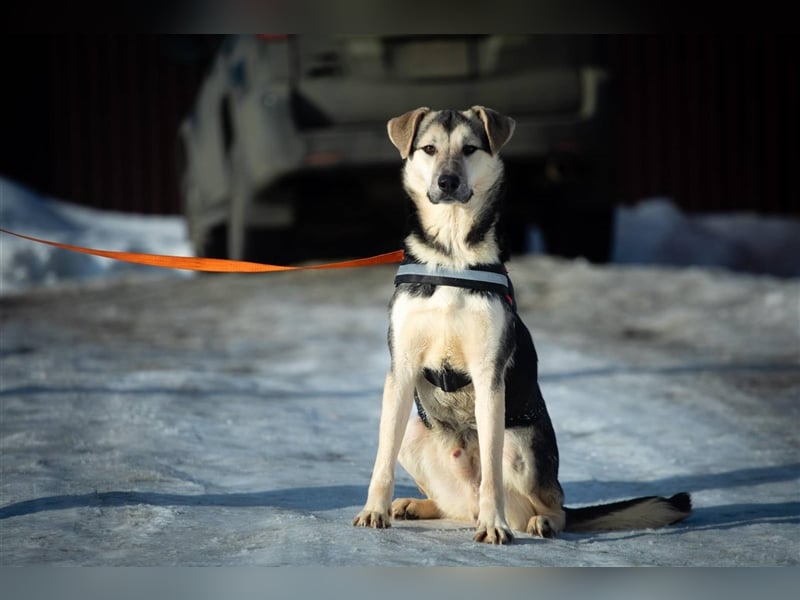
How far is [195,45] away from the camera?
7992 millimetres

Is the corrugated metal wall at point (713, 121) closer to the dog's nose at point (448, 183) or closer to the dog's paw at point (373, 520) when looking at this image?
the dog's nose at point (448, 183)

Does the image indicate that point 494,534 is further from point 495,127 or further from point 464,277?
point 495,127

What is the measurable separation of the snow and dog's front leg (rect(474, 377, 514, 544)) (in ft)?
0.31

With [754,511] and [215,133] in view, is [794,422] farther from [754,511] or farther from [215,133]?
[215,133]

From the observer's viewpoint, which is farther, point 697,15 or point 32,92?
point 32,92

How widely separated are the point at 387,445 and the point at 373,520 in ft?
0.76

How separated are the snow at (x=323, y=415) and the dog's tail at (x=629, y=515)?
0.06 meters

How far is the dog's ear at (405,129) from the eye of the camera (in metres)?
3.41

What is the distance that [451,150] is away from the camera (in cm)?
333

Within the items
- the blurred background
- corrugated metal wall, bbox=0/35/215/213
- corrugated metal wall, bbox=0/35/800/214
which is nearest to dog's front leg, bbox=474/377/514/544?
the blurred background

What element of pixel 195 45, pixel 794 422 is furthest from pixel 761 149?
pixel 794 422

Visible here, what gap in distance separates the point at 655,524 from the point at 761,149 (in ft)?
35.4

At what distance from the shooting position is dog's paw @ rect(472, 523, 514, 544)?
3.15 metres

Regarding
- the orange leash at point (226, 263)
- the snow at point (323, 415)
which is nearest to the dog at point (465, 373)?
the snow at point (323, 415)
